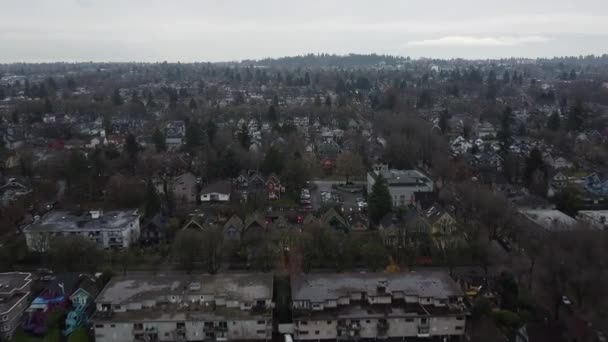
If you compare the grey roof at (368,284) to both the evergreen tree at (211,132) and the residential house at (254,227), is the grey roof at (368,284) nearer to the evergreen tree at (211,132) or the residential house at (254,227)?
the residential house at (254,227)

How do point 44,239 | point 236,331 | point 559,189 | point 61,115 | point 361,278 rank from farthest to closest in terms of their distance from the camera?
point 61,115
point 559,189
point 44,239
point 361,278
point 236,331

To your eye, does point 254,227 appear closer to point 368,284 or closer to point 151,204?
point 151,204

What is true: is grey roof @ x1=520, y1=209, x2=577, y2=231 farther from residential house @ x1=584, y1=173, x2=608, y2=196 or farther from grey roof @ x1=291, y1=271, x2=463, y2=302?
grey roof @ x1=291, y1=271, x2=463, y2=302

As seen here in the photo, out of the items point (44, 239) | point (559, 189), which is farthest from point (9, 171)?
point (559, 189)

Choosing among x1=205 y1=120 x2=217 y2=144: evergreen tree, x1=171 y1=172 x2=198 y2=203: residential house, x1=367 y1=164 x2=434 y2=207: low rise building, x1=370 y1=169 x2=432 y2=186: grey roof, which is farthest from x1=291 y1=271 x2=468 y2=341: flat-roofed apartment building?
x1=205 y1=120 x2=217 y2=144: evergreen tree

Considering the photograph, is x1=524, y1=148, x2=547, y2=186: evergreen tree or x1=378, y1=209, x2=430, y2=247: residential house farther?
x1=524, y1=148, x2=547, y2=186: evergreen tree

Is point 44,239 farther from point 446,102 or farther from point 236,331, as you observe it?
point 446,102
